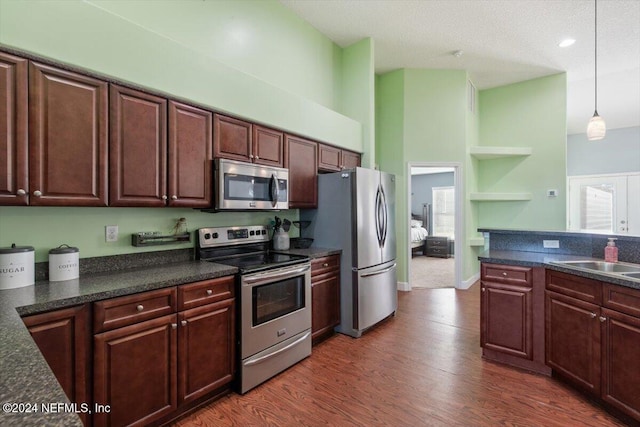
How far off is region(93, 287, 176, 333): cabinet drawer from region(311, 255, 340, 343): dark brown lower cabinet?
140 cm

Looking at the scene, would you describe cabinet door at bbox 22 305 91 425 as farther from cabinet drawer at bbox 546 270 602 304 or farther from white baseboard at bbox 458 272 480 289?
white baseboard at bbox 458 272 480 289

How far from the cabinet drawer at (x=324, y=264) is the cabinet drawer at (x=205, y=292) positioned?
37.4 inches

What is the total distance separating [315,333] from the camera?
301 cm

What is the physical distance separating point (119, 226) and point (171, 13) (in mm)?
1746

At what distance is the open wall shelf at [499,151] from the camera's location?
5203mm

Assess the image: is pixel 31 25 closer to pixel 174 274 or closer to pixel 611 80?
pixel 174 274

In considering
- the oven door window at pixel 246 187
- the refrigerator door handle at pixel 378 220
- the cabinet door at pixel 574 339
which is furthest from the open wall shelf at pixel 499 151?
the oven door window at pixel 246 187

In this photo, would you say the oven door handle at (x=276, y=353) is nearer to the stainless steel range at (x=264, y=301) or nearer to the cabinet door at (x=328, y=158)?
the stainless steel range at (x=264, y=301)

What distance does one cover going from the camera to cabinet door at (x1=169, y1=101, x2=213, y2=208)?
7.43 feet

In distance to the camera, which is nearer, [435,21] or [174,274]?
[174,274]

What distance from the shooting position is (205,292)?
81.7 inches

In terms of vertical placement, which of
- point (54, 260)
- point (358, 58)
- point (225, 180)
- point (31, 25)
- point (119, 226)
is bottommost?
point (54, 260)

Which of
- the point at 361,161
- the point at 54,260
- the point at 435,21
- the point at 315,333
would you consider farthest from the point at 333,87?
the point at 54,260

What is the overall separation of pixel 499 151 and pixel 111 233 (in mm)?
5560
